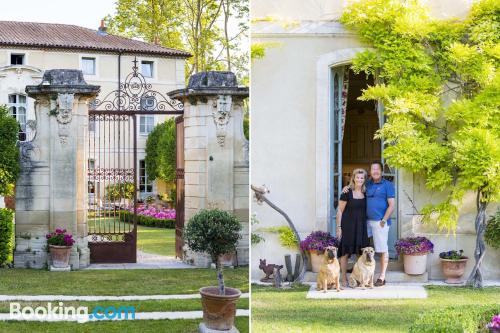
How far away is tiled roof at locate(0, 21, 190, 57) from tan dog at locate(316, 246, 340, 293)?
10.3ft

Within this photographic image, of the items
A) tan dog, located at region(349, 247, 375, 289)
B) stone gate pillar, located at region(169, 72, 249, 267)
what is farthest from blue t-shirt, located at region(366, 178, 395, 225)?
stone gate pillar, located at region(169, 72, 249, 267)

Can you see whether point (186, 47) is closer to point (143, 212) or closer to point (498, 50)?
point (498, 50)

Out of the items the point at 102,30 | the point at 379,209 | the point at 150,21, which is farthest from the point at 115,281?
the point at 102,30

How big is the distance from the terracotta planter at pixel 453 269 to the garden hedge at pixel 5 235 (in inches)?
156

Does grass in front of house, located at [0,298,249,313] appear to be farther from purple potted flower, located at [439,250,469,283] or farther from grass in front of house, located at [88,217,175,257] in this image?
grass in front of house, located at [88,217,175,257]

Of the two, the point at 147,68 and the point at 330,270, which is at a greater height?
the point at 147,68

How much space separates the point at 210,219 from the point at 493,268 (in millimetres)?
2766

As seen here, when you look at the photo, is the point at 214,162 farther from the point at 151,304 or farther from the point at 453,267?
the point at 453,267

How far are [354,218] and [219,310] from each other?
1518 millimetres

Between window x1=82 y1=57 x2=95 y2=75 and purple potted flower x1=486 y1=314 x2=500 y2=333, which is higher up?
window x1=82 y1=57 x2=95 y2=75

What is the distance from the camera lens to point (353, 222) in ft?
18.1

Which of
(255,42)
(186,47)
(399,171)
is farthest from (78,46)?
(399,171)

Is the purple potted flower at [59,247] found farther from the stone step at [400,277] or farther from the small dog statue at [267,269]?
the stone step at [400,277]

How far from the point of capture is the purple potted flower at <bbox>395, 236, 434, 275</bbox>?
5.73 m
